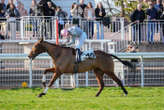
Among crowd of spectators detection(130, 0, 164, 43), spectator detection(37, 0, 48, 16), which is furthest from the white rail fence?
spectator detection(37, 0, 48, 16)

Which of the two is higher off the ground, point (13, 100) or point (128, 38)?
point (128, 38)

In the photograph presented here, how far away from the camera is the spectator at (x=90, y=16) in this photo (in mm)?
19703

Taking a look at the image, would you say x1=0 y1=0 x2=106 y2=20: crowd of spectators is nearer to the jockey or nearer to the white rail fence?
the white rail fence

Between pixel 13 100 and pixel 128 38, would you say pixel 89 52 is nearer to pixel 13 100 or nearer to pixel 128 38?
pixel 13 100

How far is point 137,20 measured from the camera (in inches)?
771

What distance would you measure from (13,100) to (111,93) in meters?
3.72

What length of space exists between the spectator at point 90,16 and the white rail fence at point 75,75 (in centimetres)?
275

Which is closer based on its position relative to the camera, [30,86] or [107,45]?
[30,86]

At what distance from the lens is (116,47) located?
65.9ft

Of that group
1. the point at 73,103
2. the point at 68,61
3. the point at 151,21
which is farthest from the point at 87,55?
the point at 151,21

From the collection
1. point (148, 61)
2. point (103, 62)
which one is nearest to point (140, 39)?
point (148, 61)

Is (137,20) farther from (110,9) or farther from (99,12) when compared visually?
(110,9)

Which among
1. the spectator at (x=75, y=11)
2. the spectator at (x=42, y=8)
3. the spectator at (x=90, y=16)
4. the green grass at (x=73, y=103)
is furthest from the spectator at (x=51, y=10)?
the green grass at (x=73, y=103)

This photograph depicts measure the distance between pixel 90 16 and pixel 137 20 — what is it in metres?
2.05
